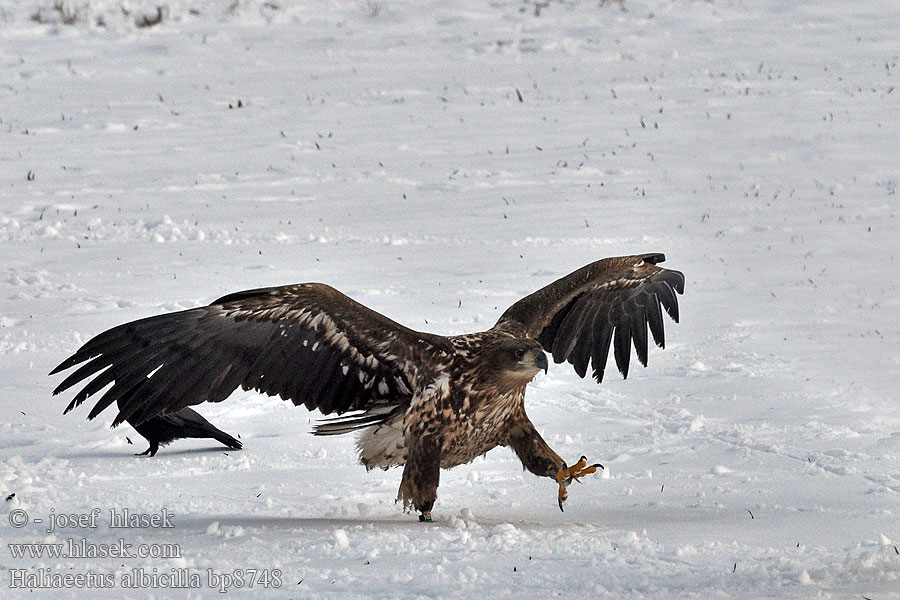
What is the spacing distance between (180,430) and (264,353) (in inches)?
66.2

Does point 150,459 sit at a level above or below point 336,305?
below

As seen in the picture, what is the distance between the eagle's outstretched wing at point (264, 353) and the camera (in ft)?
18.1

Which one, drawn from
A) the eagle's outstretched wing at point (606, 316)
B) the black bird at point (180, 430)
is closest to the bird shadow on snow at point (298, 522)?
the black bird at point (180, 430)

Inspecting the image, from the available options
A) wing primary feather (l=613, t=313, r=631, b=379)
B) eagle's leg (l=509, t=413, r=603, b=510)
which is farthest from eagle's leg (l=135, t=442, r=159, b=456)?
wing primary feather (l=613, t=313, r=631, b=379)

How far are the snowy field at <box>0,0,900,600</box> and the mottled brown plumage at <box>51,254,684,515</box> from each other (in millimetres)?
371

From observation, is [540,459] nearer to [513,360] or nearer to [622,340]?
[513,360]

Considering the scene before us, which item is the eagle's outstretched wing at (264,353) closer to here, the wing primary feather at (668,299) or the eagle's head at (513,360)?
the eagle's head at (513,360)

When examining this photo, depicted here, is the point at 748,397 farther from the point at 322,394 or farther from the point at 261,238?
the point at 261,238

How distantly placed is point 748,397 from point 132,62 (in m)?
17.1

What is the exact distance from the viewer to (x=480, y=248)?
12461mm

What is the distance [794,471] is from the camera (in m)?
6.51

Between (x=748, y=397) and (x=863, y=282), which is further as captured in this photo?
(x=863, y=282)

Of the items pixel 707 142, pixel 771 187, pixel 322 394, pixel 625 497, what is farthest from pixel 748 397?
pixel 707 142

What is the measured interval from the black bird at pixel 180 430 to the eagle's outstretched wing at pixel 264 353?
1317 millimetres
